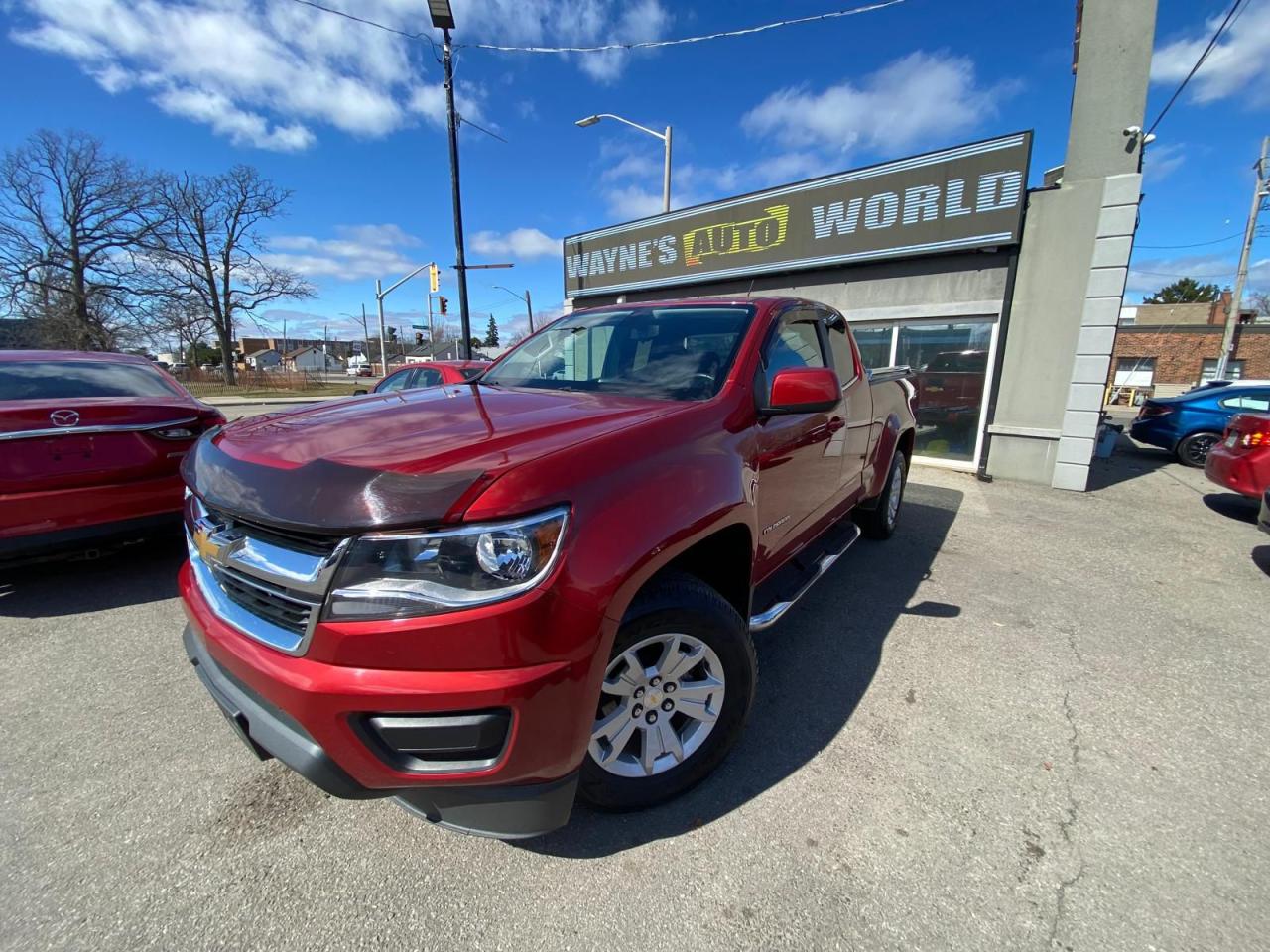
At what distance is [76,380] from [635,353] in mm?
4011

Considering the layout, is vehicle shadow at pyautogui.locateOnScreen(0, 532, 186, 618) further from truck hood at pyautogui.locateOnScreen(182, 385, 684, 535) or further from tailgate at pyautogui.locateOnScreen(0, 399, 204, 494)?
truck hood at pyautogui.locateOnScreen(182, 385, 684, 535)

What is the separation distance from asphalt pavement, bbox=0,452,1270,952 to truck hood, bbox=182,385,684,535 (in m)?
1.15

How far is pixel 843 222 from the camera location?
28.2 feet

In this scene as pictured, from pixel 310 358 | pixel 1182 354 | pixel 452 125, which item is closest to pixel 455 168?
pixel 452 125

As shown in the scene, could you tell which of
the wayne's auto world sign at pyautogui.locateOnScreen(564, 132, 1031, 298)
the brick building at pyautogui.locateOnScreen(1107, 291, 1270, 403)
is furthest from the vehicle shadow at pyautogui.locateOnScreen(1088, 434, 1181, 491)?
the brick building at pyautogui.locateOnScreen(1107, 291, 1270, 403)

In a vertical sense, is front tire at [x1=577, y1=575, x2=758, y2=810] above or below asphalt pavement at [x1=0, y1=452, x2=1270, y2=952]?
above

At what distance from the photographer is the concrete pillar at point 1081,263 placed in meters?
6.67

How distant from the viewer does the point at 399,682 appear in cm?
A: 139

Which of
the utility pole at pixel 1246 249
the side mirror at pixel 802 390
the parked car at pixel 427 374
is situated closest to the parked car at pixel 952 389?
the parked car at pixel 427 374

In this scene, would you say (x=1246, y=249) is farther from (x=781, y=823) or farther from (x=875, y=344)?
(x=781, y=823)

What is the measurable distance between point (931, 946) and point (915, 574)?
310 centimetres

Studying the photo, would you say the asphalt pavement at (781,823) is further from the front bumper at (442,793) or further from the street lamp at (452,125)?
the street lamp at (452,125)

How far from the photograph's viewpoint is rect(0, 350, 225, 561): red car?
3.10 metres

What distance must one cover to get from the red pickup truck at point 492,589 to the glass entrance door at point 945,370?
23.2 ft
